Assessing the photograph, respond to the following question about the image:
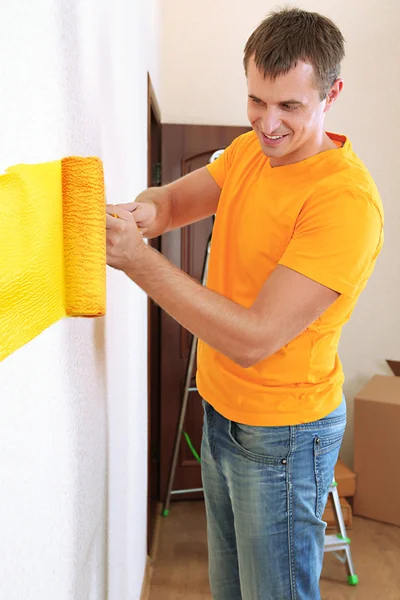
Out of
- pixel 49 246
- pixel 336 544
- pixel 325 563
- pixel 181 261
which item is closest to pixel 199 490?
pixel 325 563

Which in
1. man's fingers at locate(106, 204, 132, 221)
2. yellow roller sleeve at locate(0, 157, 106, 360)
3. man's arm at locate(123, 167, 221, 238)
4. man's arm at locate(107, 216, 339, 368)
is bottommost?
man's arm at locate(107, 216, 339, 368)

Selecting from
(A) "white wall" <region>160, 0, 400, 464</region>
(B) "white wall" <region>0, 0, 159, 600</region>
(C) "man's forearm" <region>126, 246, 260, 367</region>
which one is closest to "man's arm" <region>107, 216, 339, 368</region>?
(C) "man's forearm" <region>126, 246, 260, 367</region>

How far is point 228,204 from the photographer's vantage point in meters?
1.42

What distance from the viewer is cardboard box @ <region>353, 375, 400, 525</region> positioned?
314cm

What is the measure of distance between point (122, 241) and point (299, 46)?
0.54m

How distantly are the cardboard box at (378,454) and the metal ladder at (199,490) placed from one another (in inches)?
12.9

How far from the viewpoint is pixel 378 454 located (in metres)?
3.18

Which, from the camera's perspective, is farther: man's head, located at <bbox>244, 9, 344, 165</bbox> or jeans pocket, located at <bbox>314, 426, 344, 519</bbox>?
jeans pocket, located at <bbox>314, 426, 344, 519</bbox>

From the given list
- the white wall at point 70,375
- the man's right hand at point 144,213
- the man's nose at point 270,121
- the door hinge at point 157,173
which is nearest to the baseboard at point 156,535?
the white wall at point 70,375

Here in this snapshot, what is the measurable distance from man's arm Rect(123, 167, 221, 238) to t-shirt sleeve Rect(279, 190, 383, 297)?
32 cm

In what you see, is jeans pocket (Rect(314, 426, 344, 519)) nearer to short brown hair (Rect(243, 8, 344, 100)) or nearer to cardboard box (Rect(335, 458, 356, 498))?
short brown hair (Rect(243, 8, 344, 100))

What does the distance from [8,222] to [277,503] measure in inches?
41.6

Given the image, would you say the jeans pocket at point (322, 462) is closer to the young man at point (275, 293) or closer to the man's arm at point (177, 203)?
the young man at point (275, 293)

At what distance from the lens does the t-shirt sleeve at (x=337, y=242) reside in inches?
45.5
